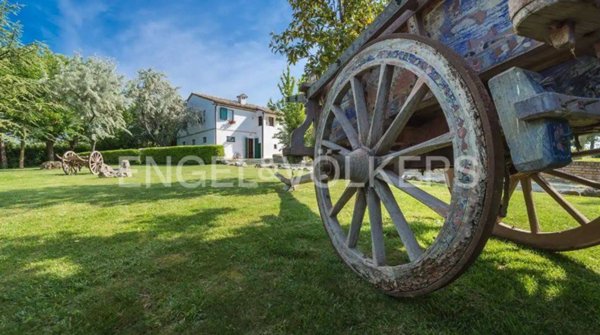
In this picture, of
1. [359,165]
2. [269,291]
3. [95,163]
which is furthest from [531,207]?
[95,163]

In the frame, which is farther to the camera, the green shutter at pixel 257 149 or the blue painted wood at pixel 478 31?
the green shutter at pixel 257 149

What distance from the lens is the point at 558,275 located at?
7.32 ft

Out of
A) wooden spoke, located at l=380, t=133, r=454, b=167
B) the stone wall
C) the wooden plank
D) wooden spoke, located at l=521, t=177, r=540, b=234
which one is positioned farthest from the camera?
the stone wall

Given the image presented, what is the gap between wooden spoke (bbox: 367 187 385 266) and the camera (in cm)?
169

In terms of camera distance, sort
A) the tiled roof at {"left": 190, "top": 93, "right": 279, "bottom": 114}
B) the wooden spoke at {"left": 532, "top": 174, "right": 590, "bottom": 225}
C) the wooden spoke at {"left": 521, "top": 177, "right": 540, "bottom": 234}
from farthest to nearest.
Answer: the tiled roof at {"left": 190, "top": 93, "right": 279, "bottom": 114}, the wooden spoke at {"left": 521, "top": 177, "right": 540, "bottom": 234}, the wooden spoke at {"left": 532, "top": 174, "right": 590, "bottom": 225}

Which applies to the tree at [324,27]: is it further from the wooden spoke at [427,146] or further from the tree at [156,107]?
the tree at [156,107]

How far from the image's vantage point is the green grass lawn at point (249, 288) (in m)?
1.67

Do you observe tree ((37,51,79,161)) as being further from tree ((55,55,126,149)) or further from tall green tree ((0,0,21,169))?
tall green tree ((0,0,21,169))

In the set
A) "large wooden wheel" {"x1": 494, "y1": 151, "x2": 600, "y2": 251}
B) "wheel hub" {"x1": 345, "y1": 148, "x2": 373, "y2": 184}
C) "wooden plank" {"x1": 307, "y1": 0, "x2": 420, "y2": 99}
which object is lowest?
"large wooden wheel" {"x1": 494, "y1": 151, "x2": 600, "y2": 251}

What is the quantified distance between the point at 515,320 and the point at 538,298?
42 centimetres

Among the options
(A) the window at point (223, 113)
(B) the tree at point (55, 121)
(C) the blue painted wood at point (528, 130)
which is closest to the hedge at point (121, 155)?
(B) the tree at point (55, 121)

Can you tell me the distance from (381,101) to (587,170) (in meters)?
14.4

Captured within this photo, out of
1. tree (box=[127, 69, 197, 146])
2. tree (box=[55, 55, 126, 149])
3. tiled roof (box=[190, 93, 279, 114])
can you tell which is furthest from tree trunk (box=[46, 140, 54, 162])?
tiled roof (box=[190, 93, 279, 114])

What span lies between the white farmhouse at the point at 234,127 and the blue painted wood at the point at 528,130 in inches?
1143
